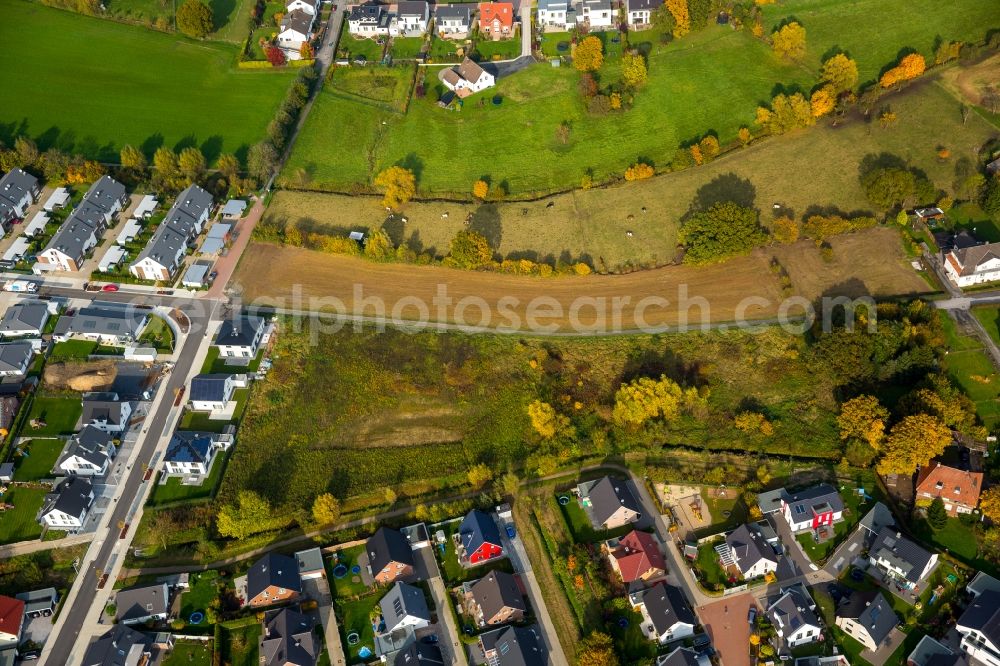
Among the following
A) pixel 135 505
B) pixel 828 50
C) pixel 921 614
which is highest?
pixel 828 50

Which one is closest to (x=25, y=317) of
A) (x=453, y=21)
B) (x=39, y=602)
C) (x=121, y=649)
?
(x=39, y=602)

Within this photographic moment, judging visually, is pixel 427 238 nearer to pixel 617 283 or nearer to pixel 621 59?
pixel 617 283

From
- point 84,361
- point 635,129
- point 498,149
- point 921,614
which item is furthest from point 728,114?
point 84,361

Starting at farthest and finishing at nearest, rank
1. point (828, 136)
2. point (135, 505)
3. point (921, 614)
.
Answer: point (828, 136)
point (135, 505)
point (921, 614)

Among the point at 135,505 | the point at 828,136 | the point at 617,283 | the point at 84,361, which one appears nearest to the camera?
the point at 135,505

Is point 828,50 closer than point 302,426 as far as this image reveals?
No

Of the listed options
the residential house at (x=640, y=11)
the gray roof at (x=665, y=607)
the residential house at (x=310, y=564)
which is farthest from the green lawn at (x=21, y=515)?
the residential house at (x=640, y=11)
